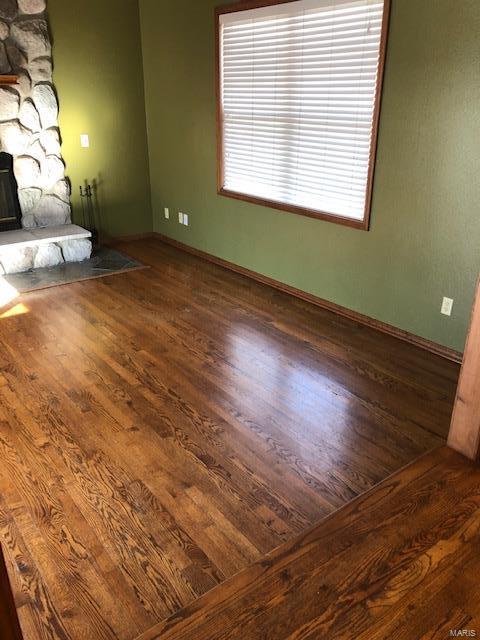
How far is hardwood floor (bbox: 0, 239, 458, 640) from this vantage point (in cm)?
180

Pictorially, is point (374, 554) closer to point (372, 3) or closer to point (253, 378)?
Answer: point (253, 378)

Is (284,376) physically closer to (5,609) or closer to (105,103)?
(5,609)

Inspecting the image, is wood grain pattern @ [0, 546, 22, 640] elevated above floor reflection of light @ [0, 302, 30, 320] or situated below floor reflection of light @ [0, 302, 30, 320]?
above

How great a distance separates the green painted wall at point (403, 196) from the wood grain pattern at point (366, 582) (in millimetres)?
1579

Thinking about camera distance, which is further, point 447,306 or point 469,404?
point 447,306

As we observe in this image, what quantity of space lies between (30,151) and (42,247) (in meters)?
0.93

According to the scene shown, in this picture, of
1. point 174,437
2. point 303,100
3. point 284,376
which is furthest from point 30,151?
point 174,437

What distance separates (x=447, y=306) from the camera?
329 cm

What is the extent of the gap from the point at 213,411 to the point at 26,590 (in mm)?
1240

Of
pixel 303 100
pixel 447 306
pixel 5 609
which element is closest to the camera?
pixel 5 609

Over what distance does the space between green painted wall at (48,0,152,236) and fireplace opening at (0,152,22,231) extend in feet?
1.92

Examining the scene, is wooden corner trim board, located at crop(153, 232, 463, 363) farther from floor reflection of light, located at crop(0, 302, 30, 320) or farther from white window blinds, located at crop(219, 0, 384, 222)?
floor reflection of light, located at crop(0, 302, 30, 320)

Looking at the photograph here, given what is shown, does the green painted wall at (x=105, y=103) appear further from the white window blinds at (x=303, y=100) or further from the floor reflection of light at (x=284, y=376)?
the floor reflection of light at (x=284, y=376)

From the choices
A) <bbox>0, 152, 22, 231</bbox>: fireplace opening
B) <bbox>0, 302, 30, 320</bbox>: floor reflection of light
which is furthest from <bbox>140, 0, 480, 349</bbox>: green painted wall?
<bbox>0, 302, 30, 320</bbox>: floor reflection of light
